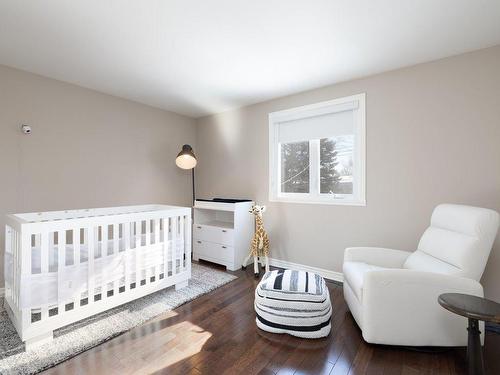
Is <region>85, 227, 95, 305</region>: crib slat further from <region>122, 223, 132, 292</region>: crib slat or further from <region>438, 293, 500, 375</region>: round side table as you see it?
<region>438, 293, 500, 375</region>: round side table

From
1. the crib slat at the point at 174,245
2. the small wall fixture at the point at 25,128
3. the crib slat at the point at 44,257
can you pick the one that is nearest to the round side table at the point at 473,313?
the crib slat at the point at 174,245

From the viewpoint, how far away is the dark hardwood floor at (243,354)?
1502 mm

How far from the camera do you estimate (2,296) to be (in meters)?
2.39

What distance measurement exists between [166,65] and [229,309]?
2.46 m

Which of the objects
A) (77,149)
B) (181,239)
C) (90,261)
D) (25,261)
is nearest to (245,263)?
(181,239)

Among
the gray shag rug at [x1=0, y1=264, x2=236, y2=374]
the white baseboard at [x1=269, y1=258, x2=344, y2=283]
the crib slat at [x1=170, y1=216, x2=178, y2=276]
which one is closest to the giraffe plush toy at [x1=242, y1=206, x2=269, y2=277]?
the white baseboard at [x1=269, y1=258, x2=344, y2=283]

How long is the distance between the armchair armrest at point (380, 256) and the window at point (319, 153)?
621 millimetres

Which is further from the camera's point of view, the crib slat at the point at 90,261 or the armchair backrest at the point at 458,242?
the crib slat at the point at 90,261

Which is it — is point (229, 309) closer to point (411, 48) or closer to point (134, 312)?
point (134, 312)

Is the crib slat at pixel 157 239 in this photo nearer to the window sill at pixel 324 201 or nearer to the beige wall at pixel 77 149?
the beige wall at pixel 77 149

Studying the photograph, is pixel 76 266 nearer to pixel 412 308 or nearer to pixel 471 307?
pixel 412 308

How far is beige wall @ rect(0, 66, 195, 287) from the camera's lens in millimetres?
2504

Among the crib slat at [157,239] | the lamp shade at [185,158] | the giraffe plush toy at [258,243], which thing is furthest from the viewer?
the lamp shade at [185,158]

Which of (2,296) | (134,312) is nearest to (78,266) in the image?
(134,312)
